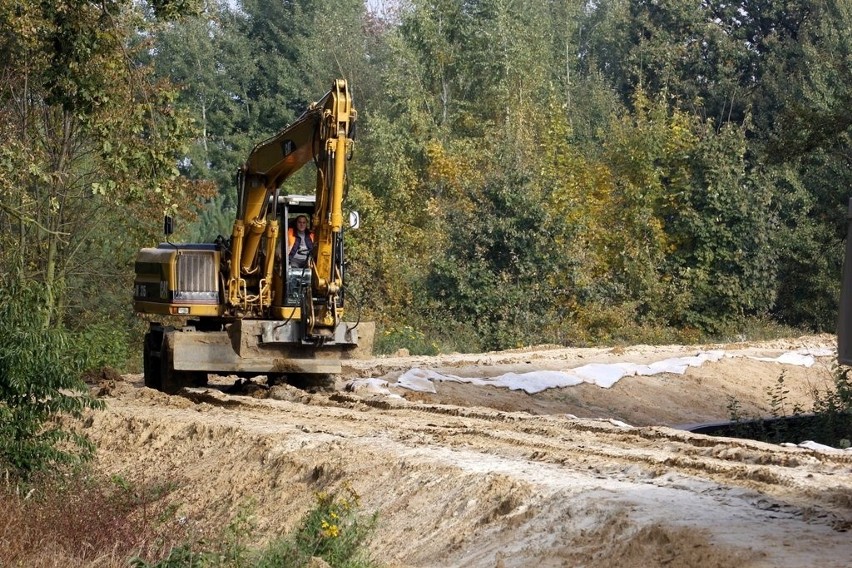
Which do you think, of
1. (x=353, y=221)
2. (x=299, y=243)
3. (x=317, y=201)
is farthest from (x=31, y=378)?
(x=353, y=221)

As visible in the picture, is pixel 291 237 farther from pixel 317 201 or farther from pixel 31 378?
pixel 31 378

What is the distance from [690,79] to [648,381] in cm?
3526

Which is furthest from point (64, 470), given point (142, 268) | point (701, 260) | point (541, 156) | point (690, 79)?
point (690, 79)

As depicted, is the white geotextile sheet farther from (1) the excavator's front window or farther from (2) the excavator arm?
(2) the excavator arm

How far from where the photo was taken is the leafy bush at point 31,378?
497 inches

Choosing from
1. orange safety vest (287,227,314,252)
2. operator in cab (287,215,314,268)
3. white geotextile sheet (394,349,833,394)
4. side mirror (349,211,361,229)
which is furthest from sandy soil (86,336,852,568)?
side mirror (349,211,361,229)

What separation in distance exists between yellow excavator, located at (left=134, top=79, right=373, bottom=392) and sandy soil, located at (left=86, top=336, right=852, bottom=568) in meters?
0.59

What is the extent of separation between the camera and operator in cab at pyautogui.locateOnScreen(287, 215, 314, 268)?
60.0 feet

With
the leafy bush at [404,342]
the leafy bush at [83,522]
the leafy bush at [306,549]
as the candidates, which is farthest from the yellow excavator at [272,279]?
the leafy bush at [404,342]

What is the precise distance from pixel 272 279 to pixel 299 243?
0.72 meters

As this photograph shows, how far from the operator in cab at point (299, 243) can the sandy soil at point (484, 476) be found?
5.85ft

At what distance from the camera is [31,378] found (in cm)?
1292

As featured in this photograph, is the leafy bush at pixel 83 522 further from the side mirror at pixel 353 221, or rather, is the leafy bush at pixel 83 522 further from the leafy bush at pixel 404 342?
the leafy bush at pixel 404 342

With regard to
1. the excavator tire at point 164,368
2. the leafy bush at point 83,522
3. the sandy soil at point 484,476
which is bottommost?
the leafy bush at point 83,522
